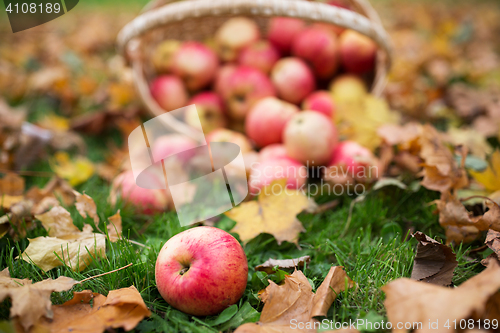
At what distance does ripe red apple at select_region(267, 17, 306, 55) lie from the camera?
2.13m

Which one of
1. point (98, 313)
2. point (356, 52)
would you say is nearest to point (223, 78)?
point (356, 52)

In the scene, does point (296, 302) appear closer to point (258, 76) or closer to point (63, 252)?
point (63, 252)

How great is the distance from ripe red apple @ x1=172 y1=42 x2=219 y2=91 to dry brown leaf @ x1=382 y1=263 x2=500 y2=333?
179 centimetres

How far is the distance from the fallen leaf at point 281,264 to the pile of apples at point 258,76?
0.66m

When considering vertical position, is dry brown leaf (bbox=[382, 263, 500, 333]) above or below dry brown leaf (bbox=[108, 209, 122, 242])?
above

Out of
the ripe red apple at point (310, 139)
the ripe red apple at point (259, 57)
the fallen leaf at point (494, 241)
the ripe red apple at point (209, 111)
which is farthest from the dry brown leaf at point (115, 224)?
the ripe red apple at point (259, 57)

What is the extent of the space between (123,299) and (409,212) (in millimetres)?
1048

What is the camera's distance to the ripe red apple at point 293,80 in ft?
6.44

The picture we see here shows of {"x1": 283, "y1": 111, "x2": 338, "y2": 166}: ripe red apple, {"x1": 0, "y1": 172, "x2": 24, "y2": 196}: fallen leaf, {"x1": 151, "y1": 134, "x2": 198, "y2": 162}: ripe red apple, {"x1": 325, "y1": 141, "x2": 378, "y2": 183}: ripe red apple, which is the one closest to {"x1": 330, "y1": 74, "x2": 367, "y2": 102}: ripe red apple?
{"x1": 283, "y1": 111, "x2": 338, "y2": 166}: ripe red apple

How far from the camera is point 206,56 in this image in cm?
214

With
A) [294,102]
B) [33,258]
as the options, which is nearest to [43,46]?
[294,102]

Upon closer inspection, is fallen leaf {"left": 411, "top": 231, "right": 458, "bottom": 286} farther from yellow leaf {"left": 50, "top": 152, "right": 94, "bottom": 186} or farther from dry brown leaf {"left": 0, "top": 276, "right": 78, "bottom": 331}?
yellow leaf {"left": 50, "top": 152, "right": 94, "bottom": 186}

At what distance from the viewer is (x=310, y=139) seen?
1.48 meters

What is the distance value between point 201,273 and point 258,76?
1.40m
